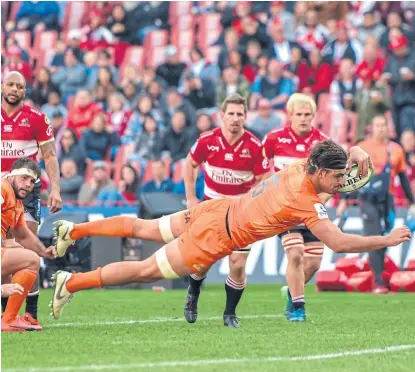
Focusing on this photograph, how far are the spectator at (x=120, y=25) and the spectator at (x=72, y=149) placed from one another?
19.2ft

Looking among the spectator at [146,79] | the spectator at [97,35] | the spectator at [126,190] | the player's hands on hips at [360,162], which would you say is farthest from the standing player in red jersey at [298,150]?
the spectator at [97,35]

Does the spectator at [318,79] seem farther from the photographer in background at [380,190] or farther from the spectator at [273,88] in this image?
the photographer in background at [380,190]

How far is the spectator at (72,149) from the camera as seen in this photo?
22.5 m

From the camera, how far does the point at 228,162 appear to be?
1250 cm

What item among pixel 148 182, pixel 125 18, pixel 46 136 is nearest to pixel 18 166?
pixel 46 136

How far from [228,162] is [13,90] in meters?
2.28

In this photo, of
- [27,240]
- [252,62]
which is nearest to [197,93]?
[252,62]

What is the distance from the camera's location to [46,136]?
39.8ft

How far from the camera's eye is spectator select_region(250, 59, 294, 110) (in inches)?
938

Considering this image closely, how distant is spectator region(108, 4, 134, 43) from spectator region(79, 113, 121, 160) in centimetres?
516

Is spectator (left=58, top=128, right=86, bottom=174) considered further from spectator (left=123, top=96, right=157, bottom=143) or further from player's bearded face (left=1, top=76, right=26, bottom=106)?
player's bearded face (left=1, top=76, right=26, bottom=106)

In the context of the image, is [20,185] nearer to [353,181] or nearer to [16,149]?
[16,149]

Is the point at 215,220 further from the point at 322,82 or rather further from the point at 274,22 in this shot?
the point at 274,22

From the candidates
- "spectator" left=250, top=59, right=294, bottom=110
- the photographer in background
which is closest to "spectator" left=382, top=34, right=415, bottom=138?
"spectator" left=250, top=59, right=294, bottom=110
